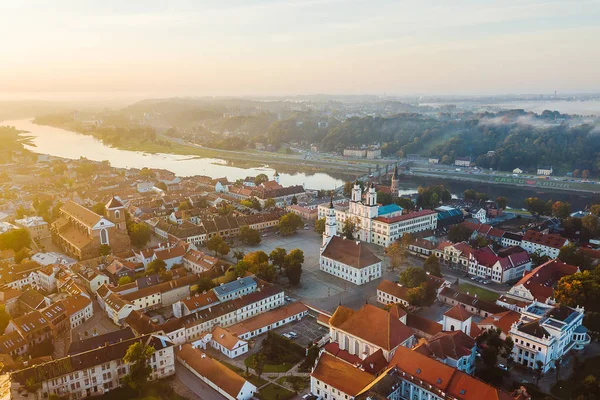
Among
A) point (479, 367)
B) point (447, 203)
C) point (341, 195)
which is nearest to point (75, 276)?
point (479, 367)

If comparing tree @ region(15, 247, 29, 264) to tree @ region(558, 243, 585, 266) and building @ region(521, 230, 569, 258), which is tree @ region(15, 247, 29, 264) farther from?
tree @ region(558, 243, 585, 266)

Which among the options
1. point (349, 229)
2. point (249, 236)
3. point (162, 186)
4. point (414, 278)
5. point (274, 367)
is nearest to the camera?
point (274, 367)

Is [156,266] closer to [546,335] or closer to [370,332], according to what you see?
[370,332]

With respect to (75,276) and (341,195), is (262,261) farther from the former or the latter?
(341,195)

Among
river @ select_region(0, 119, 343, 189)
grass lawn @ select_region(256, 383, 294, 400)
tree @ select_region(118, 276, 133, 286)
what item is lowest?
river @ select_region(0, 119, 343, 189)

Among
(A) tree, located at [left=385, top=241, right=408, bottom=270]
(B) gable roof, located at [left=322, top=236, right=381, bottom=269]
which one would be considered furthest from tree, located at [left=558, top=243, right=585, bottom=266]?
(B) gable roof, located at [left=322, top=236, right=381, bottom=269]

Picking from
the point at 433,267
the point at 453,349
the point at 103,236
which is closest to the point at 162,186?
the point at 103,236
